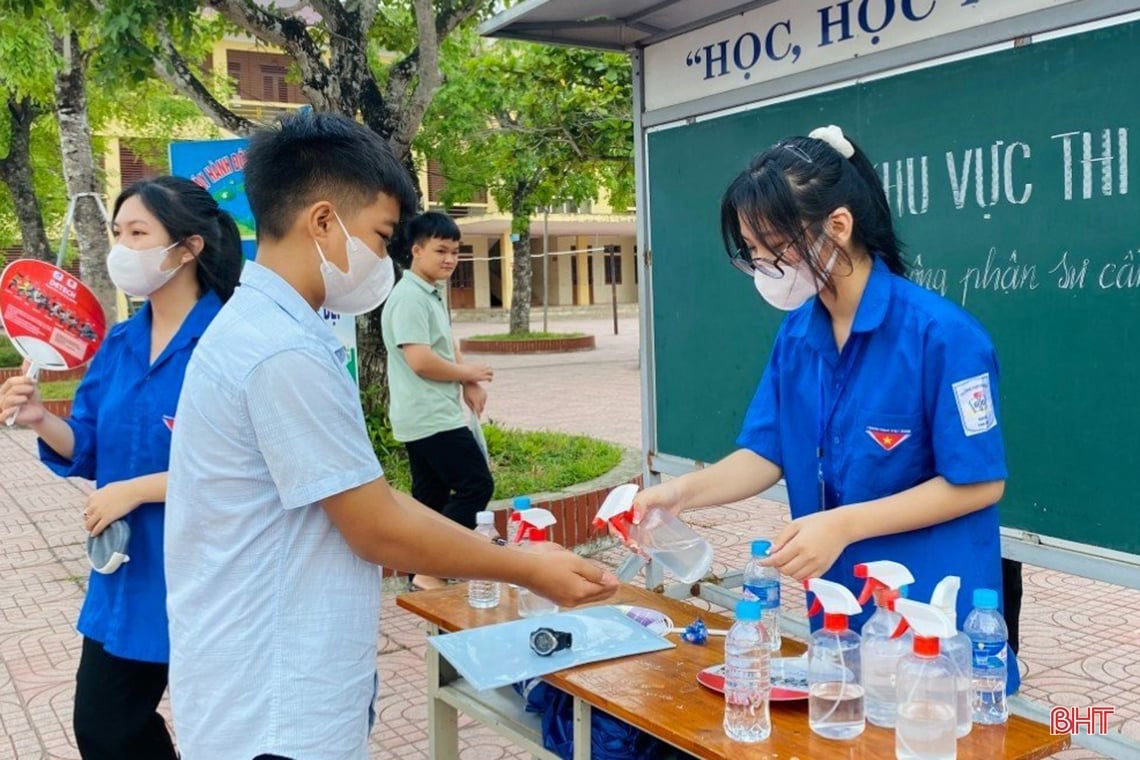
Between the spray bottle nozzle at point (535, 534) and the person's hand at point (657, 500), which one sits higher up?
the person's hand at point (657, 500)

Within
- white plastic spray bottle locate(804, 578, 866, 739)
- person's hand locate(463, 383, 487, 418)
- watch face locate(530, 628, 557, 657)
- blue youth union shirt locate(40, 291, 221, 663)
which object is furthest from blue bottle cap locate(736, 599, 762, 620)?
person's hand locate(463, 383, 487, 418)

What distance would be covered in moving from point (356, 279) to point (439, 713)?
62.4 inches

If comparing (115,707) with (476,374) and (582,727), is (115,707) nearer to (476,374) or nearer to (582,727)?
(582,727)

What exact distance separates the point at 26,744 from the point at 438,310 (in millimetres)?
2466

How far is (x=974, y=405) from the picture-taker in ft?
6.13

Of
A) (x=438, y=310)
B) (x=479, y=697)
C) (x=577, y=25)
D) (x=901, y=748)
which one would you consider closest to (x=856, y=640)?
(x=901, y=748)

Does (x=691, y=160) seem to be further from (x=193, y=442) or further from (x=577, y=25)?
(x=193, y=442)

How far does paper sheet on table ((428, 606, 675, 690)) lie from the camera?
2.30 meters

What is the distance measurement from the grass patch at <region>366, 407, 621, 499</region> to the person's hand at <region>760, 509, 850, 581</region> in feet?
13.8

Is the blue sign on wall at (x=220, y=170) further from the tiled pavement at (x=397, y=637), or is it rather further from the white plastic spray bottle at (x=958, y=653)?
the white plastic spray bottle at (x=958, y=653)

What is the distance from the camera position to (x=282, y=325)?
157cm

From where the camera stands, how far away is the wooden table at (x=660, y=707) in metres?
1.78

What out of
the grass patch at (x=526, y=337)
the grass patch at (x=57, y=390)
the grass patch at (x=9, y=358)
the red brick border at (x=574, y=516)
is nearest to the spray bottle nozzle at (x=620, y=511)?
the red brick border at (x=574, y=516)

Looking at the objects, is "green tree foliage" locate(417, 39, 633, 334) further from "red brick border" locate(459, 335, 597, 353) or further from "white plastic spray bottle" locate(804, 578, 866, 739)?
"white plastic spray bottle" locate(804, 578, 866, 739)
